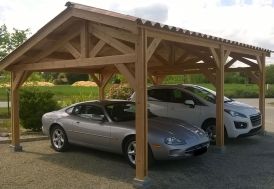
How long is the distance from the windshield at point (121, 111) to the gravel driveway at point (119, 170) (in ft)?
3.35

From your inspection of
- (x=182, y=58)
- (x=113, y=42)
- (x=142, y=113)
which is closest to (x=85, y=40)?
(x=113, y=42)

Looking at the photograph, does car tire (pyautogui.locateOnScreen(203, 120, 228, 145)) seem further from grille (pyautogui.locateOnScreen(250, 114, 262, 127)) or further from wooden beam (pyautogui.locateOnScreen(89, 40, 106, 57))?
wooden beam (pyautogui.locateOnScreen(89, 40, 106, 57))

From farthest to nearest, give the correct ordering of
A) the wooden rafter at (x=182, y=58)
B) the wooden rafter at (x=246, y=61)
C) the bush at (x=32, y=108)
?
the bush at (x=32, y=108)
the wooden rafter at (x=182, y=58)
the wooden rafter at (x=246, y=61)

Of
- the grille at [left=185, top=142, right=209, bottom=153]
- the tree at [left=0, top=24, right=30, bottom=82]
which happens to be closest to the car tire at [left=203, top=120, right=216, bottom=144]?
the grille at [left=185, top=142, right=209, bottom=153]

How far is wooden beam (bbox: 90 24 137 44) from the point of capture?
788cm

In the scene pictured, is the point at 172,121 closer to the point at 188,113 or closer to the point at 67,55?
the point at 188,113

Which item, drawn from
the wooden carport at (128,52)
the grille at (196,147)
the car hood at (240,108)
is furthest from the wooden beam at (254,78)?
the grille at (196,147)

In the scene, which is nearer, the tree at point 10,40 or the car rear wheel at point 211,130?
the car rear wheel at point 211,130

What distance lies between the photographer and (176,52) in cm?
1402

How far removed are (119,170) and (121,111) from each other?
1.75 meters

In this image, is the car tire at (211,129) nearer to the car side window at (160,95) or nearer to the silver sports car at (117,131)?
the car side window at (160,95)

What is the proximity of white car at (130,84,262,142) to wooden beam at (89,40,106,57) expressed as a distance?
4131 mm

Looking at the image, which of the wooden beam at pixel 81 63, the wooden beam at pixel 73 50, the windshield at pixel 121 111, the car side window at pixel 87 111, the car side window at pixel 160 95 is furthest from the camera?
the car side window at pixel 160 95

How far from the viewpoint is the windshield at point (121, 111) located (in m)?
9.47
